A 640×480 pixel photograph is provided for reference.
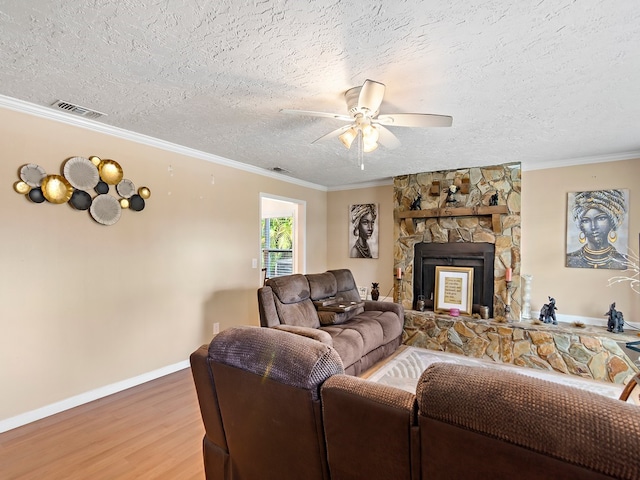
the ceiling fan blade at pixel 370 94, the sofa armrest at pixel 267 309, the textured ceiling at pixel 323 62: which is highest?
the textured ceiling at pixel 323 62

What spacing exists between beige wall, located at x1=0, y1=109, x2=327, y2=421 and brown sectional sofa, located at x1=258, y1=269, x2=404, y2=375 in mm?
1003

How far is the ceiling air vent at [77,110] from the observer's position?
247 centimetres

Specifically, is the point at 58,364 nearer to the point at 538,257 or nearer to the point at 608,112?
the point at 608,112

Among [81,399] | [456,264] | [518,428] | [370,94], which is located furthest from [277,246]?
[518,428]

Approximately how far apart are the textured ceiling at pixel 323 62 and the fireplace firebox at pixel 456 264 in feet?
5.64

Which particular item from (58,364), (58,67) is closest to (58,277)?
(58,364)

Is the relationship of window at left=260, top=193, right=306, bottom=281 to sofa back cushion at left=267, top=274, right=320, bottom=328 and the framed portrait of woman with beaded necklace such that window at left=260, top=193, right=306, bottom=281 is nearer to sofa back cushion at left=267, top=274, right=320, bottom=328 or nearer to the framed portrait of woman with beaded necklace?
sofa back cushion at left=267, top=274, right=320, bottom=328

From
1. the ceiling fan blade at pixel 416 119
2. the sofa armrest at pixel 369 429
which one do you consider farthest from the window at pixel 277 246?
the sofa armrest at pixel 369 429

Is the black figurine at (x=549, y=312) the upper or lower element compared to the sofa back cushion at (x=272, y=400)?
lower

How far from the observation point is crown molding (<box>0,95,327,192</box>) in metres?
2.44

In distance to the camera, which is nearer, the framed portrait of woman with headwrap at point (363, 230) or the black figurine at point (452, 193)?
the black figurine at point (452, 193)

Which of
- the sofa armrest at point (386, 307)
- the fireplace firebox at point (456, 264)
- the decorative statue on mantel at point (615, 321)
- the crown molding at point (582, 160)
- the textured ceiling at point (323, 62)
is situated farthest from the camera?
the fireplace firebox at point (456, 264)

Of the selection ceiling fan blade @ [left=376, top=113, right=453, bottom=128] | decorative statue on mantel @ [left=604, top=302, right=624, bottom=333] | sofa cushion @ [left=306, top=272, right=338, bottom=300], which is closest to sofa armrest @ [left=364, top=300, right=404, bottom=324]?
sofa cushion @ [left=306, top=272, right=338, bottom=300]

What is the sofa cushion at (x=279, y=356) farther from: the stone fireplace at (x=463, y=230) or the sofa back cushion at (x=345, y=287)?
the stone fireplace at (x=463, y=230)
